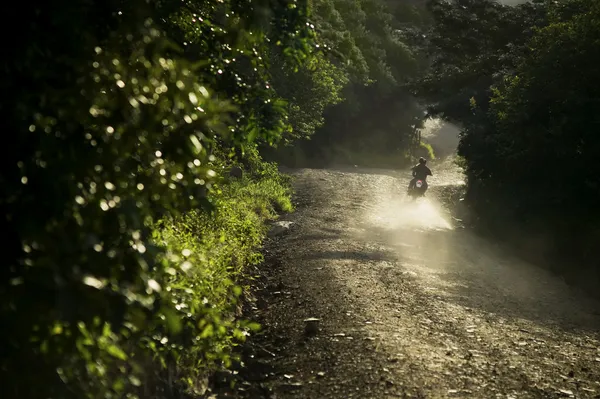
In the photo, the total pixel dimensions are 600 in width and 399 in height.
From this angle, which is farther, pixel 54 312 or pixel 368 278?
pixel 368 278

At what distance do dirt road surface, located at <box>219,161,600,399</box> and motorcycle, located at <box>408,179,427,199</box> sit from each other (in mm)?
8186

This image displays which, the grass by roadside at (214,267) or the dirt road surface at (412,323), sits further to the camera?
the dirt road surface at (412,323)

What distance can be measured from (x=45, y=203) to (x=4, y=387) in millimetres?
1230

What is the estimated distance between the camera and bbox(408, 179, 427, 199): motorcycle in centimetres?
2834

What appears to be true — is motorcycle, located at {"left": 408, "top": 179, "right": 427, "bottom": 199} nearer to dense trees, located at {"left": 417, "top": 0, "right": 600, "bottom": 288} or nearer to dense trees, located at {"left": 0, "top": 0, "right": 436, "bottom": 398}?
dense trees, located at {"left": 417, "top": 0, "right": 600, "bottom": 288}

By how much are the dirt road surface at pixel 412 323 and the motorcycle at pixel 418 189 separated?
8186 millimetres

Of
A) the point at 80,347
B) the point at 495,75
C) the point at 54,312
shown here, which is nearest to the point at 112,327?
the point at 80,347

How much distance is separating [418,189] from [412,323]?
1851 centimetres

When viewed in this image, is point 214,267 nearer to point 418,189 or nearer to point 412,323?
point 412,323

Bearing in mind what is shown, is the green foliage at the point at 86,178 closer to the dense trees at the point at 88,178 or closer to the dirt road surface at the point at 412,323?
the dense trees at the point at 88,178

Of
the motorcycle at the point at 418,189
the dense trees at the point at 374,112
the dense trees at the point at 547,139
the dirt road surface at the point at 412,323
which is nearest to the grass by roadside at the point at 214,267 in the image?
the dirt road surface at the point at 412,323

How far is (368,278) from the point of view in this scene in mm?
13406

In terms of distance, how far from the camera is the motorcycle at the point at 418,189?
2834cm

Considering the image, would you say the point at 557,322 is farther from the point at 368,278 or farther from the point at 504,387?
the point at 504,387
